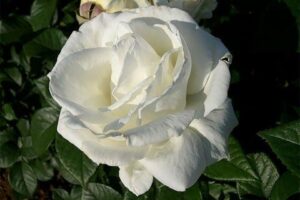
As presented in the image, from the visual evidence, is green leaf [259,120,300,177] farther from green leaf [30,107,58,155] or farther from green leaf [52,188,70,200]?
green leaf [52,188,70,200]

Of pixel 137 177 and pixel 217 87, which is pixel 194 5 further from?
pixel 137 177

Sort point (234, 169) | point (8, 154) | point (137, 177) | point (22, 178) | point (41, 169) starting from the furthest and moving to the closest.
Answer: point (41, 169), point (22, 178), point (8, 154), point (234, 169), point (137, 177)

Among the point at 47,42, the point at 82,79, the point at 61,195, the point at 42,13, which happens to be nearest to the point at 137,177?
the point at 82,79

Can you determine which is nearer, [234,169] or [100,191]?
[234,169]

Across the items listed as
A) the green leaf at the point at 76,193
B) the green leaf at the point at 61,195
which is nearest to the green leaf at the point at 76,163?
the green leaf at the point at 76,193

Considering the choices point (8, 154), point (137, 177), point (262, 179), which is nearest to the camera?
point (137, 177)

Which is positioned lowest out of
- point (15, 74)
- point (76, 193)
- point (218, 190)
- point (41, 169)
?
point (41, 169)

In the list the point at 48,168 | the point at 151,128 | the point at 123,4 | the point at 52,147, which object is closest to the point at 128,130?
the point at 151,128

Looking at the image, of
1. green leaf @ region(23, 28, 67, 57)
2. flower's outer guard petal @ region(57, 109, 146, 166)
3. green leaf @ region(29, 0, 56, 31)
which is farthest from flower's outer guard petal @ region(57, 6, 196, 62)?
green leaf @ region(29, 0, 56, 31)
